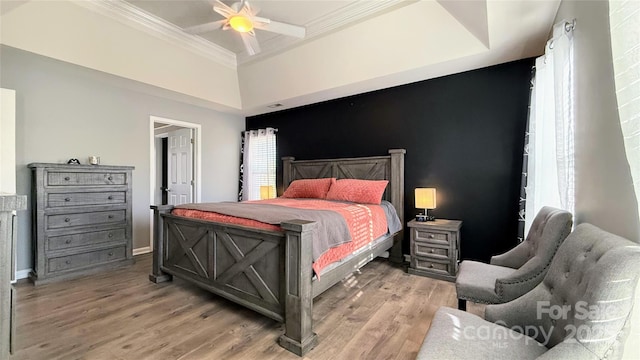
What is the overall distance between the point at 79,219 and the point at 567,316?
458cm

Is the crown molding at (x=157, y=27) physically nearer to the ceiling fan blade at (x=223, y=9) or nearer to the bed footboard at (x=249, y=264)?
the ceiling fan blade at (x=223, y=9)

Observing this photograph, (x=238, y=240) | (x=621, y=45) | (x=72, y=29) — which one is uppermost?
(x=72, y=29)

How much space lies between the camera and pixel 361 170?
416 centimetres

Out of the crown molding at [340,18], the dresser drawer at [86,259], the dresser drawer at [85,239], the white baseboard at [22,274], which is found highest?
the crown molding at [340,18]

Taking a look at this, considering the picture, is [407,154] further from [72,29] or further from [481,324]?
[72,29]

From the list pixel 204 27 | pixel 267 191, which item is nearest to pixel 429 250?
pixel 267 191

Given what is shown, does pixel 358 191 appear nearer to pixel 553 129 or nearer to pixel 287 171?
pixel 287 171

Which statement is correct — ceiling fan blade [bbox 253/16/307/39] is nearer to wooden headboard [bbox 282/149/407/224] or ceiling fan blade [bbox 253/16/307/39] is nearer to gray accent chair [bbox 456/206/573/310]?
wooden headboard [bbox 282/149/407/224]

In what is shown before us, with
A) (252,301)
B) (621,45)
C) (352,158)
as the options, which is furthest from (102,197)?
(621,45)

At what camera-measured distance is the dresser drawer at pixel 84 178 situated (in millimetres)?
3072

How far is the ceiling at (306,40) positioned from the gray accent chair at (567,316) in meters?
2.09

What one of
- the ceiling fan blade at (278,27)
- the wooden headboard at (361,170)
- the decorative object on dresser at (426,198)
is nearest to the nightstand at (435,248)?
the decorative object on dresser at (426,198)

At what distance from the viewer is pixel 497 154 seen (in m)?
3.20

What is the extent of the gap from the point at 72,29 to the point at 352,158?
385 centimetres
